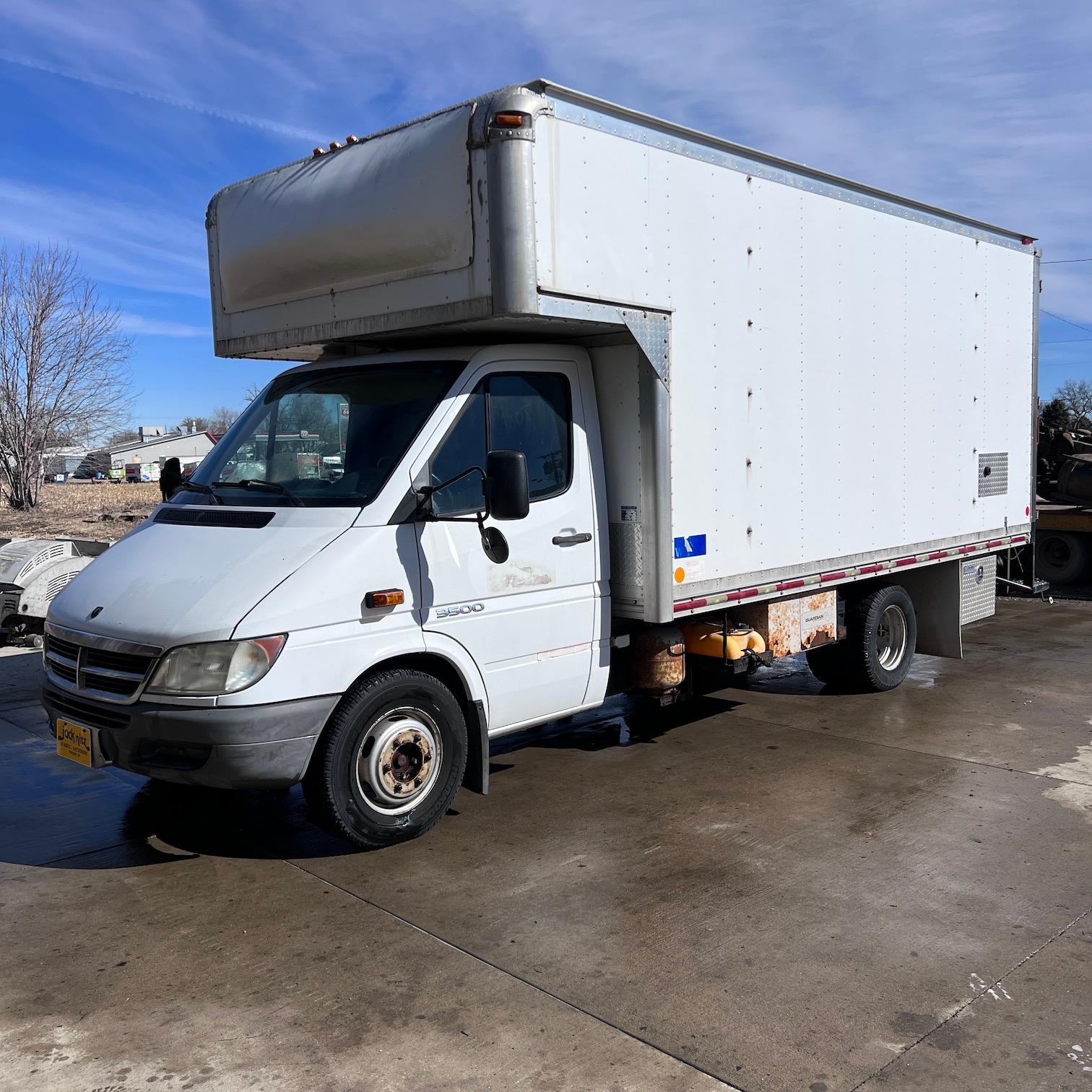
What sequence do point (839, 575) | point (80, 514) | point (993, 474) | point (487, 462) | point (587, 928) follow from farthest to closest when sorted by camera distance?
point (80, 514)
point (993, 474)
point (839, 575)
point (487, 462)
point (587, 928)

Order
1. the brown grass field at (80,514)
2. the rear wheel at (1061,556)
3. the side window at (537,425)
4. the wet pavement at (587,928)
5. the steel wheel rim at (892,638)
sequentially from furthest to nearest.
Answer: the brown grass field at (80,514)
the rear wheel at (1061,556)
the steel wheel rim at (892,638)
the side window at (537,425)
the wet pavement at (587,928)

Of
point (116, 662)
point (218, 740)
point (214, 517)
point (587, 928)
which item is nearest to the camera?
point (587, 928)

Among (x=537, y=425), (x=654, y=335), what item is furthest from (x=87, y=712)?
(x=654, y=335)

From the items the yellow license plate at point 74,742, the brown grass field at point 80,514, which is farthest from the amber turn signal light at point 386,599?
the brown grass field at point 80,514

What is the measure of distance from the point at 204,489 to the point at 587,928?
9.77 ft

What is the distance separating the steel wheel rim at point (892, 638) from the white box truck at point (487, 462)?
1.12 metres

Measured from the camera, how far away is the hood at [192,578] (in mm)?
4582

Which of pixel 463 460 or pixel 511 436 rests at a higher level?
pixel 511 436

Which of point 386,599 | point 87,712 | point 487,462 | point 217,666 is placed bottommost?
point 87,712

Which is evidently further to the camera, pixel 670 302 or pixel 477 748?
pixel 670 302

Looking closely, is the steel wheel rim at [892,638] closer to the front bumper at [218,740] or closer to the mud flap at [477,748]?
the mud flap at [477,748]

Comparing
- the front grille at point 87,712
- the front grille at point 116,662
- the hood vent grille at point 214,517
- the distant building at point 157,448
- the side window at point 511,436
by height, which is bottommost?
the front grille at point 87,712

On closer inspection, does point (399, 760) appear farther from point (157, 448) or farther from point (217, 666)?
point (157, 448)

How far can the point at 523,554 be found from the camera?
215 inches
